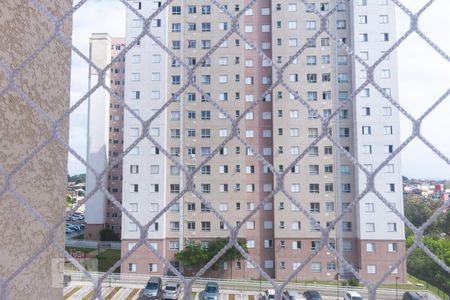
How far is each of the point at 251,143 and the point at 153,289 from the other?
287 cm

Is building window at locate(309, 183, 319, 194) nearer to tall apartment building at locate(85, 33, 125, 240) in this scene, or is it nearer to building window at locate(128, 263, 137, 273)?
building window at locate(128, 263, 137, 273)

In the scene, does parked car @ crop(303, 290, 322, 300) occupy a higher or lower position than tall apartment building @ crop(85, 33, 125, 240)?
lower

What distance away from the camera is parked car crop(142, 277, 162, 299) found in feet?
16.5

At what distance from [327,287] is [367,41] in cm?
397

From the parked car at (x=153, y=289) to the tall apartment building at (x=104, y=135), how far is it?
4121mm

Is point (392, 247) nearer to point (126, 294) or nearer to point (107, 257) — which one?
point (126, 294)

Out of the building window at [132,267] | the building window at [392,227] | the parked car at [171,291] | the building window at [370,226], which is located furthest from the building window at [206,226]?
the building window at [392,227]

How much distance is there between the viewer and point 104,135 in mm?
9711

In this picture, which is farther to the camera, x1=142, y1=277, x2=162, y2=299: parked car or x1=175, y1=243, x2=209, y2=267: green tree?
x1=175, y1=243, x2=209, y2=267: green tree

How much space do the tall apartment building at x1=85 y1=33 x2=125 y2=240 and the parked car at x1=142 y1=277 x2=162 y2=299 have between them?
4121 mm

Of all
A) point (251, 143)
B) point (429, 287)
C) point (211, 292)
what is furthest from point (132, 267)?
point (429, 287)

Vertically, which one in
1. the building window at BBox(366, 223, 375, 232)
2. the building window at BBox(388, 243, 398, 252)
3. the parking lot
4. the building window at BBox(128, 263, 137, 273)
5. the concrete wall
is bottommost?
the parking lot

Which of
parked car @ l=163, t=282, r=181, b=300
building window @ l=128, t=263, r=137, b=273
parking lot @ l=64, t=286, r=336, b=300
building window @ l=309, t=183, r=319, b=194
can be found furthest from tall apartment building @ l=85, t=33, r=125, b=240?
building window @ l=309, t=183, r=319, b=194

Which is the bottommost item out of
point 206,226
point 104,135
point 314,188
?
point 206,226
